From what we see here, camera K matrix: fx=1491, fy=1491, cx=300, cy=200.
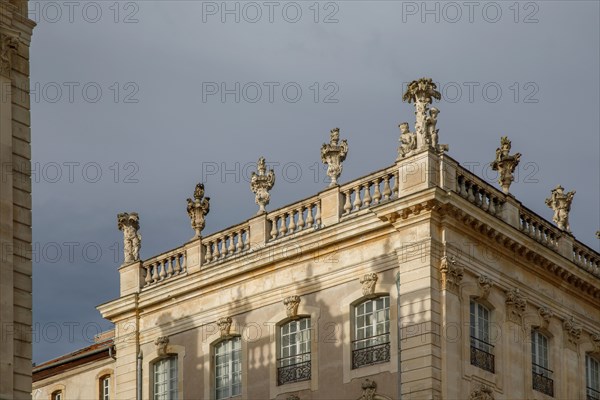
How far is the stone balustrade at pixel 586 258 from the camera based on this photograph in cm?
3828

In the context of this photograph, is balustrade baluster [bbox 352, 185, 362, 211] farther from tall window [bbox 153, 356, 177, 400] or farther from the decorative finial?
tall window [bbox 153, 356, 177, 400]

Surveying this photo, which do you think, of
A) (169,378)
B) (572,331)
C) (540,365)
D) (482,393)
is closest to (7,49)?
(482,393)

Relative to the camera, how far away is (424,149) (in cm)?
3325

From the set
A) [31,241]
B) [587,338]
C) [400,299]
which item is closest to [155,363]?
[400,299]

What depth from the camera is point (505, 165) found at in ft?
119

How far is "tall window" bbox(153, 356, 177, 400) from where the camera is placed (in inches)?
1505

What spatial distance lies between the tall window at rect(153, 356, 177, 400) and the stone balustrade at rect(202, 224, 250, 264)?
2.83m

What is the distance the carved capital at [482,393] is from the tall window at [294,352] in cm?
420

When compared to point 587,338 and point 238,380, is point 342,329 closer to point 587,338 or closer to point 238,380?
point 238,380

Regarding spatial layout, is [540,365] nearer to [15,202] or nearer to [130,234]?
[130,234]

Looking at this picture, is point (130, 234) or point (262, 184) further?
point (130, 234)

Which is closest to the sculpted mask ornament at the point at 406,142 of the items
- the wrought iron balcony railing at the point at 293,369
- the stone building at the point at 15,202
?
the wrought iron balcony railing at the point at 293,369

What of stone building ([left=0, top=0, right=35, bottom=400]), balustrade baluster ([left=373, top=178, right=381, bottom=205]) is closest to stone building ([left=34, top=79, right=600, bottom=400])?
balustrade baluster ([left=373, top=178, right=381, bottom=205])

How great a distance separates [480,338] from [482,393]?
1.36 metres
